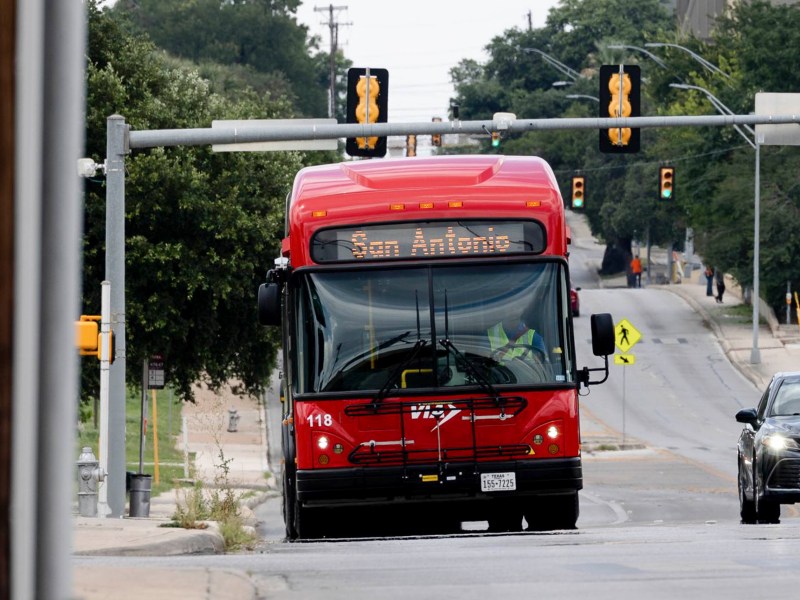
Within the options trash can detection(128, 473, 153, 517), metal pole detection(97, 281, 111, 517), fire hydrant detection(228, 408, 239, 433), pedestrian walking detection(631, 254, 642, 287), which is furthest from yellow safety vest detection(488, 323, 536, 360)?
pedestrian walking detection(631, 254, 642, 287)

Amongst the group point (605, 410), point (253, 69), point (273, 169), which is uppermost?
point (253, 69)

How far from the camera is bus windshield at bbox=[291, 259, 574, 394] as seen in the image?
1396 centimetres

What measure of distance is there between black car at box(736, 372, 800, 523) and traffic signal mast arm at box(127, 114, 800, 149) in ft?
18.0

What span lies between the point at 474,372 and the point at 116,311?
641 cm

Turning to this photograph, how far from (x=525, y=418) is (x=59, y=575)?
11973 mm

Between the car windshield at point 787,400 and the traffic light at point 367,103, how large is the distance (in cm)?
720

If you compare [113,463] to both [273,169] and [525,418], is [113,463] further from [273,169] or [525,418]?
[273,169]

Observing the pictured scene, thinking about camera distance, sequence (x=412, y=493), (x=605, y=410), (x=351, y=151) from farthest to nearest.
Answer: (x=605, y=410) < (x=351, y=151) < (x=412, y=493)

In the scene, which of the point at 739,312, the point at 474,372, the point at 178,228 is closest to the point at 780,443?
the point at 474,372

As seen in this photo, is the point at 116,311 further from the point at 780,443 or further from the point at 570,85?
the point at 570,85

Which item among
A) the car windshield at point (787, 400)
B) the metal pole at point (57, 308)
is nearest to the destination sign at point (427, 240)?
the car windshield at point (787, 400)

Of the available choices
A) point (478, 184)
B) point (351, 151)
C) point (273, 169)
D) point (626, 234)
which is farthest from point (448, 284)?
point (626, 234)

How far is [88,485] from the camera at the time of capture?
60.1 ft

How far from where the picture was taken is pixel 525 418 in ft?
46.1
